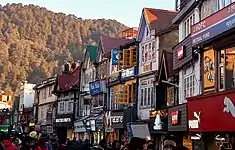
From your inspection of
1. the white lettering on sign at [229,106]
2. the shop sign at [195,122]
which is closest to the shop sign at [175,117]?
the shop sign at [195,122]

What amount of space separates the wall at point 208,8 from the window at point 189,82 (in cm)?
314

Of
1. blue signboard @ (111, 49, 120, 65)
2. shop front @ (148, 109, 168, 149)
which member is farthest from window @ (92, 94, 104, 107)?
shop front @ (148, 109, 168, 149)

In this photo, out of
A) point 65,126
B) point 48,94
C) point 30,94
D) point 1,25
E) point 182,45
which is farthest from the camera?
point 1,25

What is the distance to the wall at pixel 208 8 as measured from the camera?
67.9 ft

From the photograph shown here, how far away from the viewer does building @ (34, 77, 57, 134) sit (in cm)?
6536

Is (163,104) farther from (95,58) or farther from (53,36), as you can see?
(53,36)

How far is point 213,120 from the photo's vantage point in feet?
61.2

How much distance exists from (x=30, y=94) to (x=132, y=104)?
51.0 m

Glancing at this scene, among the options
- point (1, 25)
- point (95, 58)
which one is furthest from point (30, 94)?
point (1, 25)

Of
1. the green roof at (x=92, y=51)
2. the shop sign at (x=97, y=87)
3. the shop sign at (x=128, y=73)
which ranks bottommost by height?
the shop sign at (x=97, y=87)

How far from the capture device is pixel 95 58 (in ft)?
164

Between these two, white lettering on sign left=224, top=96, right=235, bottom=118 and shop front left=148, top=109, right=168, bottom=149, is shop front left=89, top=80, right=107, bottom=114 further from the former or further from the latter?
white lettering on sign left=224, top=96, right=235, bottom=118

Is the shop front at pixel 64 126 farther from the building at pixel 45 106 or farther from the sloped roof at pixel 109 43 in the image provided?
the sloped roof at pixel 109 43

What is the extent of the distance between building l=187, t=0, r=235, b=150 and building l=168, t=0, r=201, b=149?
34.1 inches
